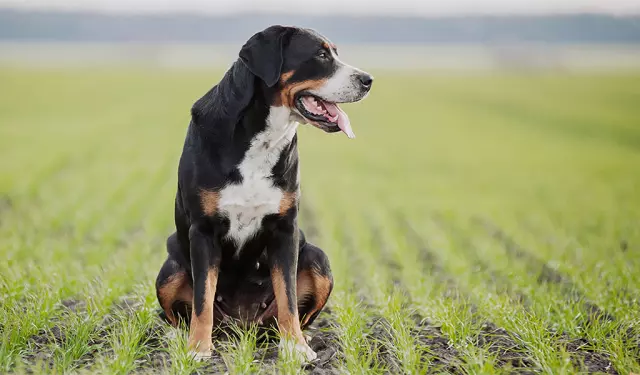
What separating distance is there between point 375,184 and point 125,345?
463 inches

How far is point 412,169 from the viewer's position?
1881 cm

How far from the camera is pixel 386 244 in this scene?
394 inches

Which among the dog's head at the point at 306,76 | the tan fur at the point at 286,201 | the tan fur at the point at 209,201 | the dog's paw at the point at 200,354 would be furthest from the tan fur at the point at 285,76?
the dog's paw at the point at 200,354

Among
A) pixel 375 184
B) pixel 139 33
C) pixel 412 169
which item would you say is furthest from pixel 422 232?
pixel 139 33

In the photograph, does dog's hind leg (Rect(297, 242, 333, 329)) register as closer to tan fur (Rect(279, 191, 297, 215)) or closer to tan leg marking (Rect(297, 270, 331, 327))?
tan leg marking (Rect(297, 270, 331, 327))

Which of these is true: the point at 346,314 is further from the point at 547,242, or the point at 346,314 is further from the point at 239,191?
the point at 547,242

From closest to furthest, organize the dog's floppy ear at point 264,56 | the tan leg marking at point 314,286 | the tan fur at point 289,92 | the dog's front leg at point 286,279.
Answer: the dog's floppy ear at point 264,56
the tan fur at point 289,92
the dog's front leg at point 286,279
the tan leg marking at point 314,286

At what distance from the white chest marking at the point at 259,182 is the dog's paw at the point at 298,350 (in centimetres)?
74

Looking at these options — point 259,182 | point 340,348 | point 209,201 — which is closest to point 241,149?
point 259,182

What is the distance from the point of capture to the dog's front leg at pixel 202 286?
452 centimetres

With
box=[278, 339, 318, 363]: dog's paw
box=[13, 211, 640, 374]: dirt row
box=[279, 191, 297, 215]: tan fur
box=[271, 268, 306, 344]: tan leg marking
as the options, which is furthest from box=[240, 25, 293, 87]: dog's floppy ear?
box=[13, 211, 640, 374]: dirt row

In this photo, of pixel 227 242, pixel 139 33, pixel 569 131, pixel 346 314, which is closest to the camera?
pixel 227 242

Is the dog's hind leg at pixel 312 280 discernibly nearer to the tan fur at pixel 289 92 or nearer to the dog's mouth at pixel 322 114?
the dog's mouth at pixel 322 114

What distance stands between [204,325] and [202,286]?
0.23 m
